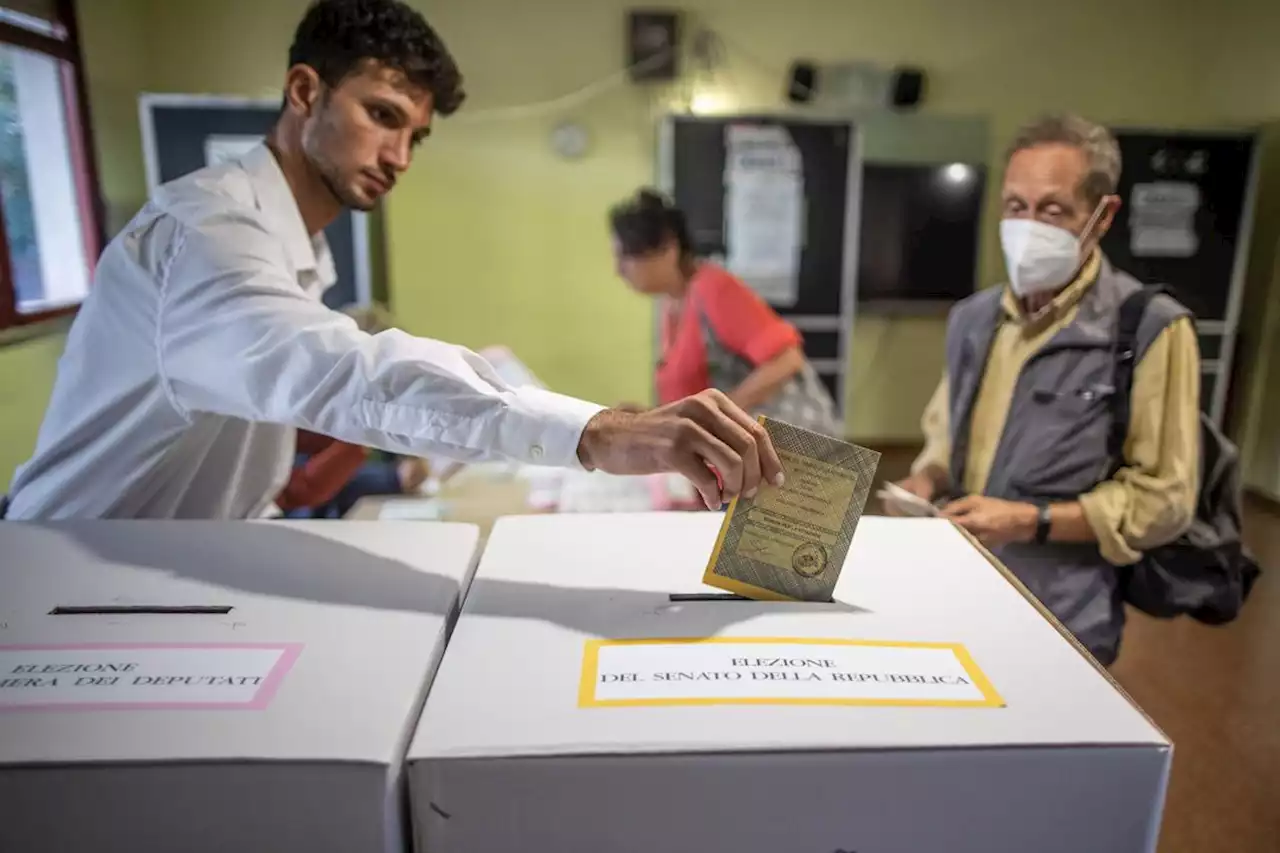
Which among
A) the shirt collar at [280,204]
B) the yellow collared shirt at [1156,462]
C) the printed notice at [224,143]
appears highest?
the printed notice at [224,143]

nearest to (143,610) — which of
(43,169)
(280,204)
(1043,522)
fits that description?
(280,204)

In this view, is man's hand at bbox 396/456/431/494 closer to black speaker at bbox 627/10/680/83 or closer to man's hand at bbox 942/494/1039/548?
man's hand at bbox 942/494/1039/548

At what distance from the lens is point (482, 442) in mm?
710

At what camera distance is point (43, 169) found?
3098 millimetres

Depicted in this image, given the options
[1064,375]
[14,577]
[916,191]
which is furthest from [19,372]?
[916,191]

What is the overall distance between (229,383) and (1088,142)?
1207mm

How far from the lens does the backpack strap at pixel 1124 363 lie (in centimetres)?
122

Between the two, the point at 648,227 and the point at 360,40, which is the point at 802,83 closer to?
the point at 648,227

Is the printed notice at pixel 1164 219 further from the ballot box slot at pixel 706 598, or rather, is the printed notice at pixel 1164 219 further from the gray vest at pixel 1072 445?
the ballot box slot at pixel 706 598

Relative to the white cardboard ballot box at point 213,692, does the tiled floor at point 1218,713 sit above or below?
below

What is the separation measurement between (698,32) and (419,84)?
127 inches

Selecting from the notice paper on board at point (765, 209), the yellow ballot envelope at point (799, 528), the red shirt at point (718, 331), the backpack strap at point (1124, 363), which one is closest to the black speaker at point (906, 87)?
the notice paper on board at point (765, 209)

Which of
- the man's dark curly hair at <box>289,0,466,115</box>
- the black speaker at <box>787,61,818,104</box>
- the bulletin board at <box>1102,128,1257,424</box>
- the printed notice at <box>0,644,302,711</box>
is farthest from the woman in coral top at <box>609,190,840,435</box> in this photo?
the bulletin board at <box>1102,128,1257,424</box>

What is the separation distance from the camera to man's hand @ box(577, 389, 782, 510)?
0.67m
